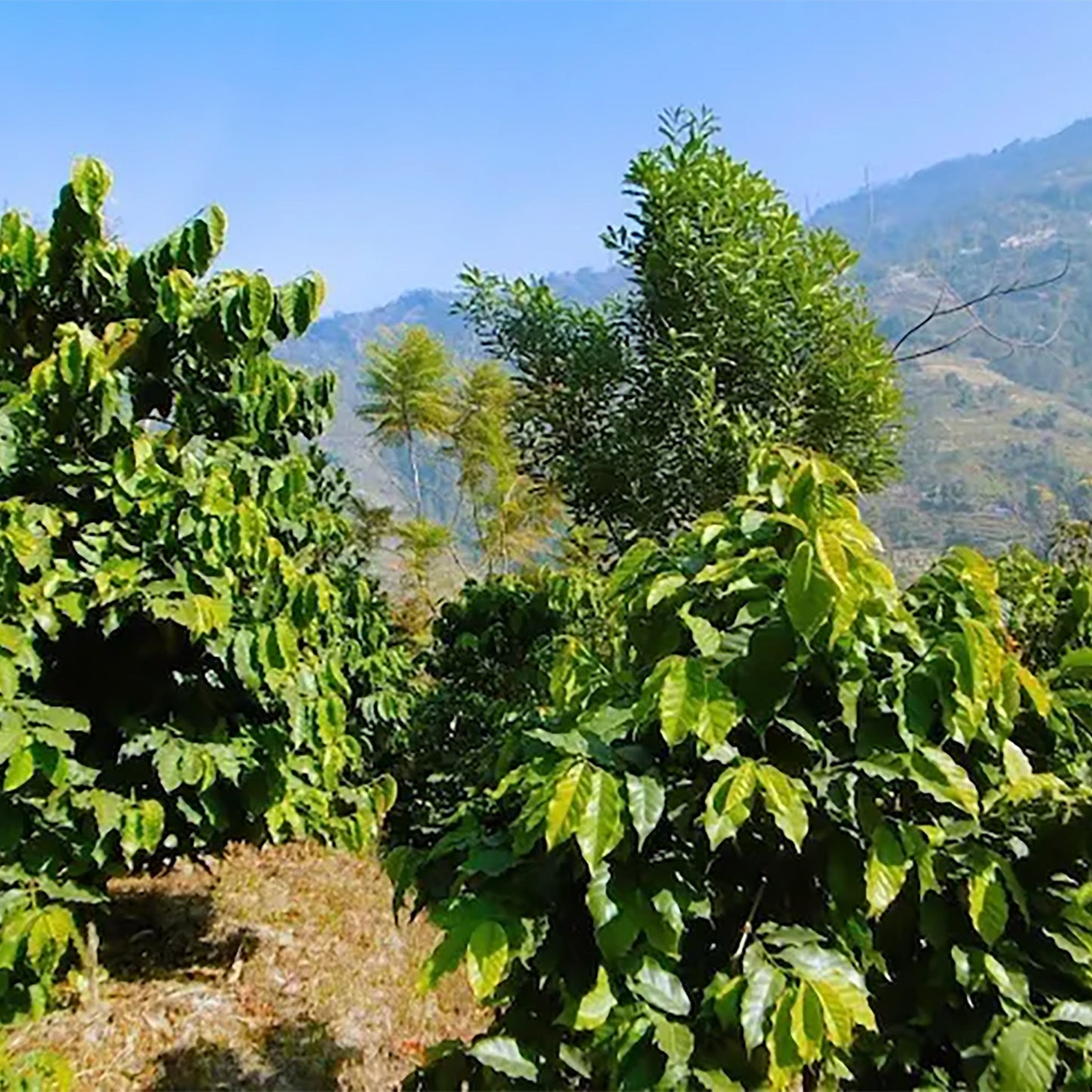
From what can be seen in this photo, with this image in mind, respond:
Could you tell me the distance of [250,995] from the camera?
3566 millimetres

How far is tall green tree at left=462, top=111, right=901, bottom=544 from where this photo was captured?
181 inches

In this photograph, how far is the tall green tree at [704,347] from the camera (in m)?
4.61

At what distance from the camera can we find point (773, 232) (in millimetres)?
4668

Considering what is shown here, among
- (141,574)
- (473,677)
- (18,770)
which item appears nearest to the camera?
(18,770)

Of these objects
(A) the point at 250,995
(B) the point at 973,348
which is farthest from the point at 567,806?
(B) the point at 973,348

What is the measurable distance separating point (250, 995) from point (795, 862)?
2.90 meters

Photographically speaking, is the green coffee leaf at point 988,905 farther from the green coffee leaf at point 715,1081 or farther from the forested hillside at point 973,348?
the forested hillside at point 973,348

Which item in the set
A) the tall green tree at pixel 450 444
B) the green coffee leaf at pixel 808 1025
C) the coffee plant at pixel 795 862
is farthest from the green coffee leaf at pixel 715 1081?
the tall green tree at pixel 450 444

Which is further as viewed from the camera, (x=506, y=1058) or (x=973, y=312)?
(x=973, y=312)

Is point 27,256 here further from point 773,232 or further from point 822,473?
point 773,232

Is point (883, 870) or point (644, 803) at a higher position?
point (644, 803)

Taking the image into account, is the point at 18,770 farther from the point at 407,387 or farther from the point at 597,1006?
the point at 407,387

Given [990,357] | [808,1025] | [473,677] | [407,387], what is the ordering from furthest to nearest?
[990,357]
[407,387]
[473,677]
[808,1025]

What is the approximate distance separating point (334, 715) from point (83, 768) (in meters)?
0.76
